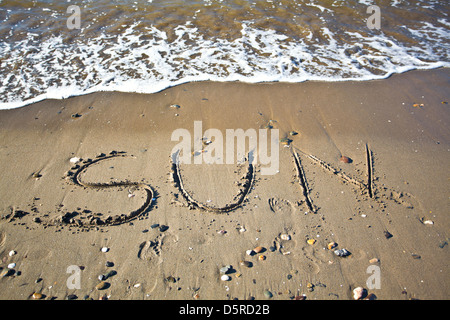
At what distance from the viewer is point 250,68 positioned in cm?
640

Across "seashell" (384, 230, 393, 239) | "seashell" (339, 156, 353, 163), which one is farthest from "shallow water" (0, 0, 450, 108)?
"seashell" (384, 230, 393, 239)

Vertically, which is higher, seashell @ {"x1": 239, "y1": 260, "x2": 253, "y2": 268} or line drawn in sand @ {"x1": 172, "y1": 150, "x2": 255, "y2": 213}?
line drawn in sand @ {"x1": 172, "y1": 150, "x2": 255, "y2": 213}

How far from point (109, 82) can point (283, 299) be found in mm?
5063

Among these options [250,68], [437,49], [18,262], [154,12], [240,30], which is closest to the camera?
[18,262]

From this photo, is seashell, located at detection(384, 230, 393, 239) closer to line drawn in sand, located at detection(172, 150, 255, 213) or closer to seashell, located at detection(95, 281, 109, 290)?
line drawn in sand, located at detection(172, 150, 255, 213)

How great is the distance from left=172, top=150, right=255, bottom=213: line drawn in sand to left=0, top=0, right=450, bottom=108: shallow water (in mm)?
2216

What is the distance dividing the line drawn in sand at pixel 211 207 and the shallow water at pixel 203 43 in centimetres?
222

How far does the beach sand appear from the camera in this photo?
2.99m

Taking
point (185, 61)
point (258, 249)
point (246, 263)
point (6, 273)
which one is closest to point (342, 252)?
point (258, 249)

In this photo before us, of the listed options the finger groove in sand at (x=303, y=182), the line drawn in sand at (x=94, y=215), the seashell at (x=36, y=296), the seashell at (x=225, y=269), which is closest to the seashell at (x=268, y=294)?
the seashell at (x=225, y=269)

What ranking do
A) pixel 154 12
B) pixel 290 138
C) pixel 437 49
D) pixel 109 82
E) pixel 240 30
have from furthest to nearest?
1. pixel 154 12
2. pixel 240 30
3. pixel 437 49
4. pixel 109 82
5. pixel 290 138

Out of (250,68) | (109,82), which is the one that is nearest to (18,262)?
(109,82)

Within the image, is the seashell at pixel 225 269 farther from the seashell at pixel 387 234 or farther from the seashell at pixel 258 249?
the seashell at pixel 387 234
